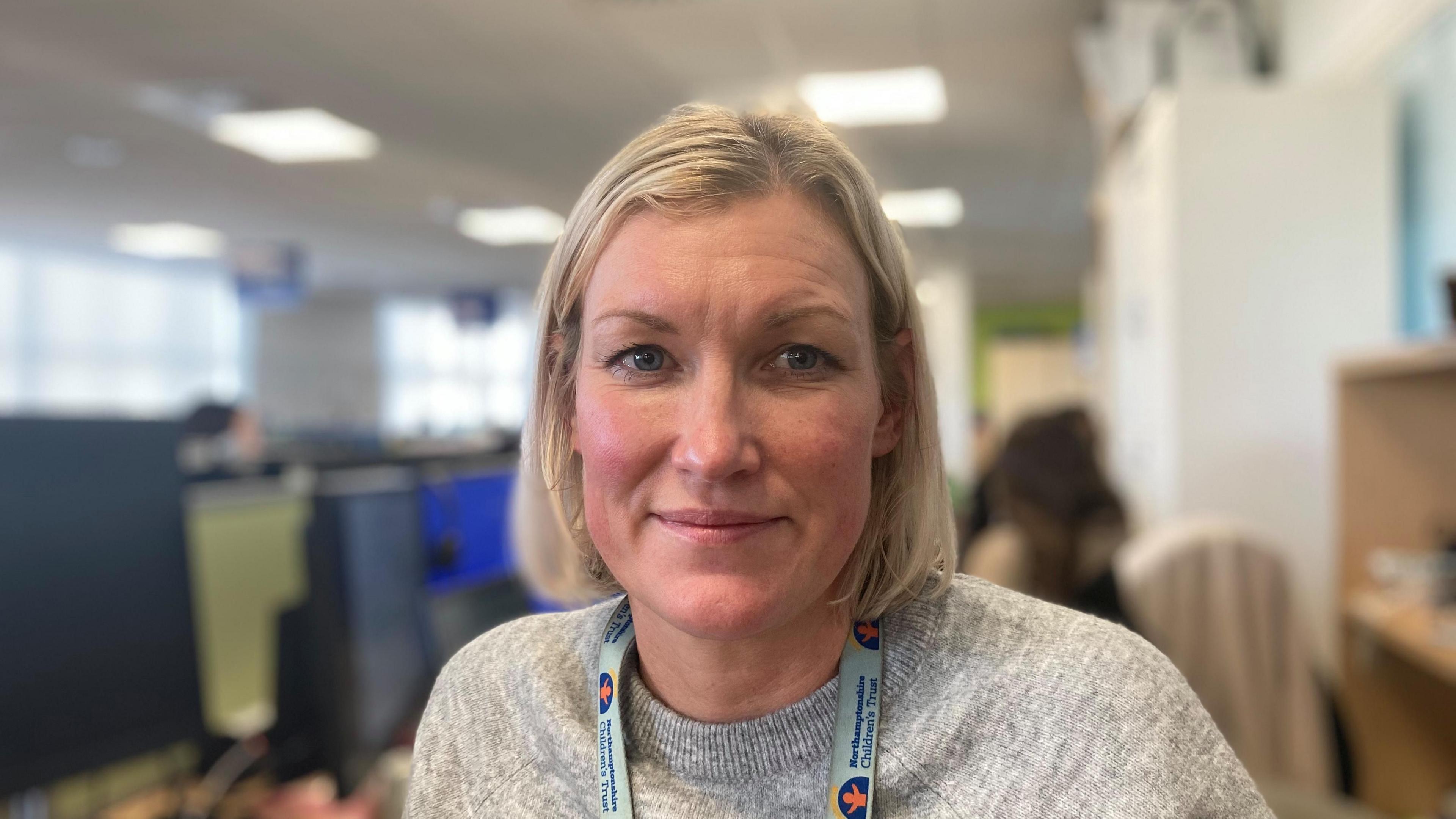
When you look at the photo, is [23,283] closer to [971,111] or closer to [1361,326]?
[971,111]

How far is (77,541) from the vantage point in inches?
53.4

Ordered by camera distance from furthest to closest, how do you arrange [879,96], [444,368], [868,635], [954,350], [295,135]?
[444,368] < [954,350] < [295,135] < [879,96] < [868,635]

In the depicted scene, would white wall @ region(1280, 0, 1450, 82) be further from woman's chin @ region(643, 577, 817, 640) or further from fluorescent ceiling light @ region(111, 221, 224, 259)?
fluorescent ceiling light @ region(111, 221, 224, 259)

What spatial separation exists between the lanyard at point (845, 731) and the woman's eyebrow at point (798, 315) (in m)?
0.24

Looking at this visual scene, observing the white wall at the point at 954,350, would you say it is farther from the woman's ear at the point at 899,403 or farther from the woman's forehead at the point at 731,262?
the woman's forehead at the point at 731,262

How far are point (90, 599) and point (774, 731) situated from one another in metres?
1.05

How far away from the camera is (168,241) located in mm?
10820

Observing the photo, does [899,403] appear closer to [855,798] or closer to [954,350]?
[855,798]

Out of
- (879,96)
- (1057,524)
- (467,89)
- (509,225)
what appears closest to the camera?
(1057,524)

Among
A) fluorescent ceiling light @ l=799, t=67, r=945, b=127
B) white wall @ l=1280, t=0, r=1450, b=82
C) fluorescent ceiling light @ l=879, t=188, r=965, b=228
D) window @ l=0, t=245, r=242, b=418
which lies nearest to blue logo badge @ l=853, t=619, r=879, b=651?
white wall @ l=1280, t=0, r=1450, b=82

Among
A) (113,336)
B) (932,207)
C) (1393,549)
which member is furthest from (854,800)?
(113,336)

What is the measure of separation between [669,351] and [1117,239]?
4274 mm

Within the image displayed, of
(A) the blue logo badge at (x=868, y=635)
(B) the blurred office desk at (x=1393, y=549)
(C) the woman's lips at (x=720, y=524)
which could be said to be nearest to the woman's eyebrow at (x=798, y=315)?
(C) the woman's lips at (x=720, y=524)

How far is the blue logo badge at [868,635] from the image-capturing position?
0.77 m
